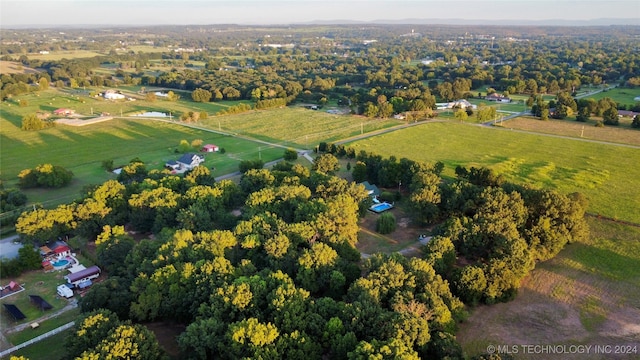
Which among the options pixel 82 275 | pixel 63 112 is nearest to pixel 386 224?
pixel 82 275

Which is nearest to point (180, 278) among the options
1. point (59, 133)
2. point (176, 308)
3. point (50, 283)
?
point (176, 308)

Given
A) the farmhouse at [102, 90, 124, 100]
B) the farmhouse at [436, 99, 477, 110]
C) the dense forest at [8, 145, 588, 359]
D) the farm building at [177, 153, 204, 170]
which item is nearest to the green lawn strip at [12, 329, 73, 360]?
the dense forest at [8, 145, 588, 359]

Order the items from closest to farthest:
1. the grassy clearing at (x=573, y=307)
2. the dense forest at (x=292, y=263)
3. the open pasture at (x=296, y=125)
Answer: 1. the dense forest at (x=292, y=263)
2. the grassy clearing at (x=573, y=307)
3. the open pasture at (x=296, y=125)

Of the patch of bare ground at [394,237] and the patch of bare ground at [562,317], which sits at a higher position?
the patch of bare ground at [394,237]

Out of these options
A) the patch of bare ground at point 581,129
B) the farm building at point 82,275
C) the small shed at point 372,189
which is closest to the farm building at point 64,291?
the farm building at point 82,275

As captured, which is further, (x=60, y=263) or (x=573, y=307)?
(x=60, y=263)

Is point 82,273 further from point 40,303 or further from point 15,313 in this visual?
point 15,313

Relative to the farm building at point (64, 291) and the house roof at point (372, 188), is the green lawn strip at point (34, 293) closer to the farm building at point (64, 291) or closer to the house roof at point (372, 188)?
the farm building at point (64, 291)
